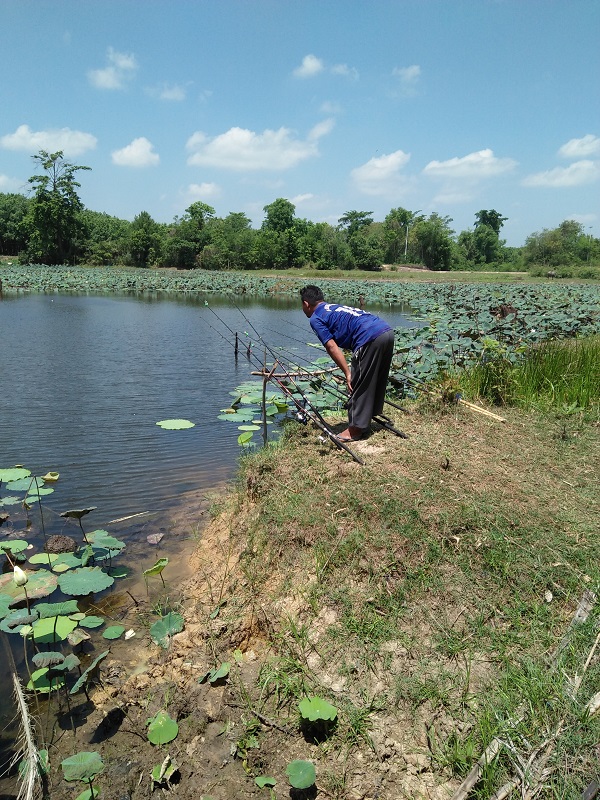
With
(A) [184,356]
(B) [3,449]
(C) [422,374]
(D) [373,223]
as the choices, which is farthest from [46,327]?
(D) [373,223]

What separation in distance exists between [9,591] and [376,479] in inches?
109

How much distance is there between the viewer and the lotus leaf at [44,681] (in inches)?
116

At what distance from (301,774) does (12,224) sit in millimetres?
66907

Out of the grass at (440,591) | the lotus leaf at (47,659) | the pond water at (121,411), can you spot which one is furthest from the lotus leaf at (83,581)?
the grass at (440,591)

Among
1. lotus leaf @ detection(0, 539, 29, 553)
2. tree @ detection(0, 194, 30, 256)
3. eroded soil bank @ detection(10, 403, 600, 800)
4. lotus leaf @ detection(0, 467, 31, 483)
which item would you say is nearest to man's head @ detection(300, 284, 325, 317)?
eroded soil bank @ detection(10, 403, 600, 800)

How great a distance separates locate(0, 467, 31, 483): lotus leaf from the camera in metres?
5.36

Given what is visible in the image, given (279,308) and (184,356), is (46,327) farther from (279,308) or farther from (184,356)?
(279,308)

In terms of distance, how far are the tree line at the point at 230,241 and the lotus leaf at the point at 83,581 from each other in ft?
173

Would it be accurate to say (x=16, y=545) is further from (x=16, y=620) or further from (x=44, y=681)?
(x=44, y=681)

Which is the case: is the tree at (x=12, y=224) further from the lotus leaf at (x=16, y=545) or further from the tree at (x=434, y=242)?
the lotus leaf at (x=16, y=545)

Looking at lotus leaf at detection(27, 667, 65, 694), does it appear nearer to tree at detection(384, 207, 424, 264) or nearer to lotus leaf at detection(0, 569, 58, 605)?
lotus leaf at detection(0, 569, 58, 605)

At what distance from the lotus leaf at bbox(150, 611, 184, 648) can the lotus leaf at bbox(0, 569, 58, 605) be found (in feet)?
2.76

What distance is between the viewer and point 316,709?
2479 mm

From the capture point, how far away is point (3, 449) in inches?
259
